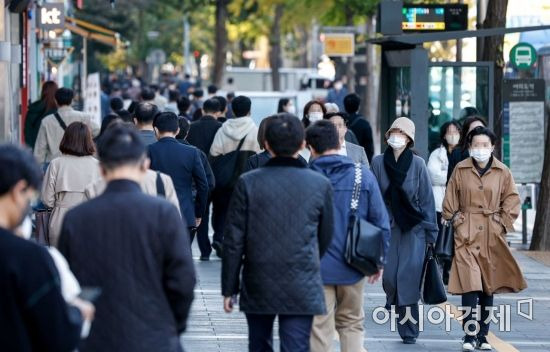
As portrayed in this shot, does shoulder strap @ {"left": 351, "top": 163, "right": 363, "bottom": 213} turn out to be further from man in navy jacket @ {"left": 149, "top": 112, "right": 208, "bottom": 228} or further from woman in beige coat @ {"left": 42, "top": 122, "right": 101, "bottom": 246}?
man in navy jacket @ {"left": 149, "top": 112, "right": 208, "bottom": 228}

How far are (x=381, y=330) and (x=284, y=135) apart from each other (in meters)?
4.16

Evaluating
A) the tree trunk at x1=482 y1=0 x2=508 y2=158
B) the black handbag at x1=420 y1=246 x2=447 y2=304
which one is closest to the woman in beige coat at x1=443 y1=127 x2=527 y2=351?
the black handbag at x1=420 y1=246 x2=447 y2=304

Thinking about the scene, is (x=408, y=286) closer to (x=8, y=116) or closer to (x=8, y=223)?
(x=8, y=223)

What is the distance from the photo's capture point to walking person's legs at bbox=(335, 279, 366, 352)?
8.41m

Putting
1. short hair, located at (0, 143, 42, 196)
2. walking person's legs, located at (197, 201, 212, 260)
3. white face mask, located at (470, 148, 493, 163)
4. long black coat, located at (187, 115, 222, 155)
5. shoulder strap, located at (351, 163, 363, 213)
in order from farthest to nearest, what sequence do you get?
long black coat, located at (187, 115, 222, 155)
walking person's legs, located at (197, 201, 212, 260)
white face mask, located at (470, 148, 493, 163)
shoulder strap, located at (351, 163, 363, 213)
short hair, located at (0, 143, 42, 196)

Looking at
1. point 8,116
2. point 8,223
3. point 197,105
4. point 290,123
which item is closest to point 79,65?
point 197,105

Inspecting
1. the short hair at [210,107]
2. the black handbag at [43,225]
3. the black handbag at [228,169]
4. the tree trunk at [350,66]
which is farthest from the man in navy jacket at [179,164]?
the tree trunk at [350,66]

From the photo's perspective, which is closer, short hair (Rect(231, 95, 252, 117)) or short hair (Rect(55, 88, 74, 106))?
short hair (Rect(231, 95, 252, 117))

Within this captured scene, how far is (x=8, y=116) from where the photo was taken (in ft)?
64.6

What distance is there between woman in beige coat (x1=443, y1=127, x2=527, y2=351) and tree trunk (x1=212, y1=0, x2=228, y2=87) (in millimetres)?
36614

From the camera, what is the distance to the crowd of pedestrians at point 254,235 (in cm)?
500

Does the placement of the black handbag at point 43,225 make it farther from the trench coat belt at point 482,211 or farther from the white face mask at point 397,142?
the trench coat belt at point 482,211

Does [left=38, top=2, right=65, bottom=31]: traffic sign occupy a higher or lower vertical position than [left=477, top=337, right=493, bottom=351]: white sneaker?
higher

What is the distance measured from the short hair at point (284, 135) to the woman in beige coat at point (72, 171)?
2.74 m
